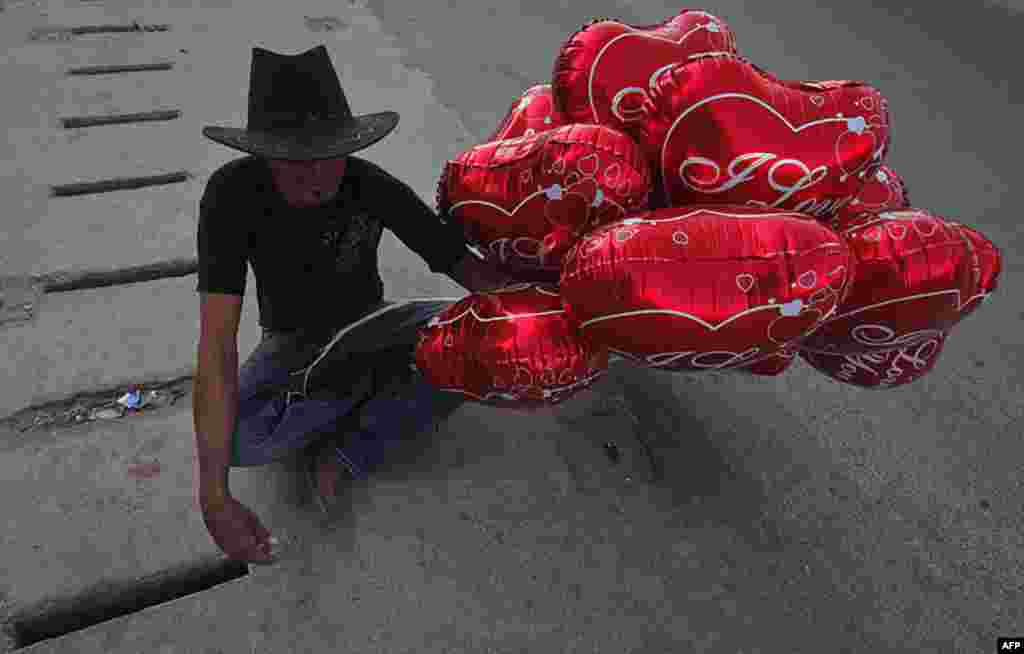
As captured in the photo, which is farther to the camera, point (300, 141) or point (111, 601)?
point (111, 601)

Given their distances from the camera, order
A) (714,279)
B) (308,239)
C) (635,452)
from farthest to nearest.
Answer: (635,452) < (308,239) < (714,279)

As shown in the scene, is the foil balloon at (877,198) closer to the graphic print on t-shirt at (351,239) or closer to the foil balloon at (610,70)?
the foil balloon at (610,70)

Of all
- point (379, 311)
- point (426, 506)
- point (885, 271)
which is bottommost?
point (426, 506)

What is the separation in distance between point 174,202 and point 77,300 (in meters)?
0.67

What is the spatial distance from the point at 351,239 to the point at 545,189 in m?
0.52

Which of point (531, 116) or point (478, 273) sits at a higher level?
point (531, 116)

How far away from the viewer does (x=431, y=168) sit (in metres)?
2.97

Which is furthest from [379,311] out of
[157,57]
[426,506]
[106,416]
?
[157,57]

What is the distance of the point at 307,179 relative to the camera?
126 cm

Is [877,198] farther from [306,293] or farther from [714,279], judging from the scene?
[306,293]

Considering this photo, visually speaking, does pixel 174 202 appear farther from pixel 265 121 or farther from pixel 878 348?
pixel 878 348

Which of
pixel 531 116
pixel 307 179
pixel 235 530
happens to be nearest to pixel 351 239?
pixel 307 179

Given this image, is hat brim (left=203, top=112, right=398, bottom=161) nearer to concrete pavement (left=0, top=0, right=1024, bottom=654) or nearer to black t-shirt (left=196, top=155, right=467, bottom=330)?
black t-shirt (left=196, top=155, right=467, bottom=330)

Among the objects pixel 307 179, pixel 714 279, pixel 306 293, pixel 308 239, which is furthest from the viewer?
pixel 306 293
